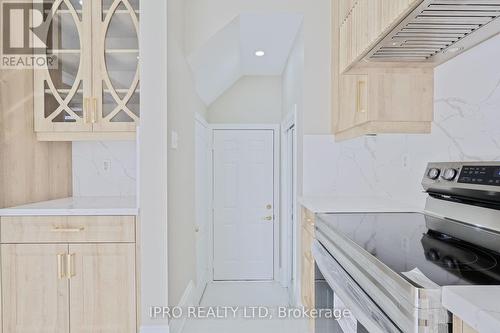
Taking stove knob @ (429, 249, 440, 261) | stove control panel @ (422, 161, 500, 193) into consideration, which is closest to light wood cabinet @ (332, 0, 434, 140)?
stove control panel @ (422, 161, 500, 193)

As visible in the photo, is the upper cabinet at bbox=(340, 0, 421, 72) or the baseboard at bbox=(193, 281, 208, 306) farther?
the baseboard at bbox=(193, 281, 208, 306)

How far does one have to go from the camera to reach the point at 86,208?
2131 mm

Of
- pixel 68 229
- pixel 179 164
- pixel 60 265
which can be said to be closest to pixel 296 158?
pixel 179 164

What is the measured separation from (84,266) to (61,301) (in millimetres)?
259

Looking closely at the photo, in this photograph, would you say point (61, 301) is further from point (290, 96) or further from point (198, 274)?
point (290, 96)

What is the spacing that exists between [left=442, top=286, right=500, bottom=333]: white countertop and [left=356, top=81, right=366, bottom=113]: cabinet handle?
1.57 metres

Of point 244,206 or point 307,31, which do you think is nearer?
point 307,31

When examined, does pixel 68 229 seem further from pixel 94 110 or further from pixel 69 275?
pixel 94 110

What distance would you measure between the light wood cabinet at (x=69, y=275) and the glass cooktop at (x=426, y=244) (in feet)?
4.22

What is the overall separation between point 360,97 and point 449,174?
2.84 feet

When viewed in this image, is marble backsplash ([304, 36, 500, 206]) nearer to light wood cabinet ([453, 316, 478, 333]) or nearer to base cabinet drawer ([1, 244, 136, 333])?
light wood cabinet ([453, 316, 478, 333])

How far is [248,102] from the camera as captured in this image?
4262 millimetres

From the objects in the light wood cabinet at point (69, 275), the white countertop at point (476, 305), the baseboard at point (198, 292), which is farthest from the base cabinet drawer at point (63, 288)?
the white countertop at point (476, 305)

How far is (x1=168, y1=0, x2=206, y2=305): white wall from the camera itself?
7.16 ft
